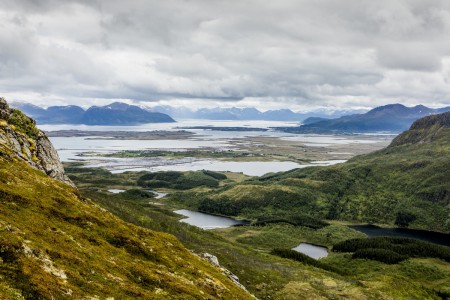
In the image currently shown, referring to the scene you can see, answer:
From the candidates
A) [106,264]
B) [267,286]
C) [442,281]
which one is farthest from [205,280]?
[442,281]

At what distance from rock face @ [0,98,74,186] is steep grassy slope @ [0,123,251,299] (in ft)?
33.2

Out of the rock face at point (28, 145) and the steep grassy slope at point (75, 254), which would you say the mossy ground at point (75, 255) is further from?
the rock face at point (28, 145)

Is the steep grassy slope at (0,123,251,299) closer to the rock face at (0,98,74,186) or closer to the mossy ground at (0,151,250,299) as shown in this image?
the mossy ground at (0,151,250,299)

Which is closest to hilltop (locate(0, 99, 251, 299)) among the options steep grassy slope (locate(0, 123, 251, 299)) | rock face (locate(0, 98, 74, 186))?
steep grassy slope (locate(0, 123, 251, 299))

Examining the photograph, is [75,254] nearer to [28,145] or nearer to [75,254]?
[75,254]

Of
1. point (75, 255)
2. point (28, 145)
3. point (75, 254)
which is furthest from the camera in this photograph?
point (28, 145)

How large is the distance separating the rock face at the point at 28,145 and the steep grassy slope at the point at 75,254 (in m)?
10.1

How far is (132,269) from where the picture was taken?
57781 mm

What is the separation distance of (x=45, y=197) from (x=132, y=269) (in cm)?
2309

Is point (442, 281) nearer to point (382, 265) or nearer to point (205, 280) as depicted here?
point (382, 265)

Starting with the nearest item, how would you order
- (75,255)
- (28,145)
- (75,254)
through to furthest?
(75,255), (75,254), (28,145)

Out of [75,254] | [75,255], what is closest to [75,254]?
[75,254]

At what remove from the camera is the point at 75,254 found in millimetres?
51844

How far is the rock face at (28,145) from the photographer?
93.3 m
